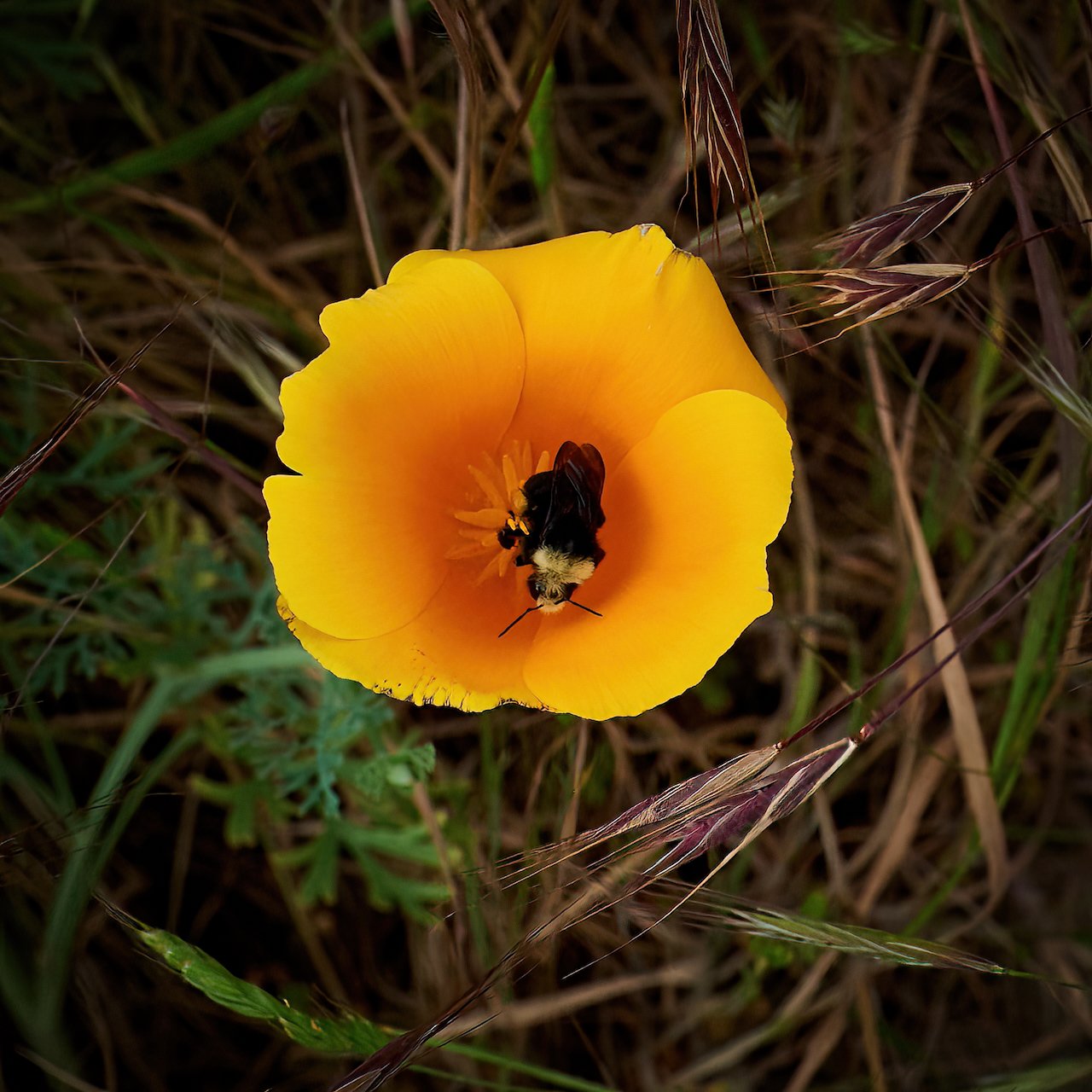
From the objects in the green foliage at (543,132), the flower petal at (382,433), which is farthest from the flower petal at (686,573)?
the green foliage at (543,132)

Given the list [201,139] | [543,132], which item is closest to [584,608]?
[543,132]

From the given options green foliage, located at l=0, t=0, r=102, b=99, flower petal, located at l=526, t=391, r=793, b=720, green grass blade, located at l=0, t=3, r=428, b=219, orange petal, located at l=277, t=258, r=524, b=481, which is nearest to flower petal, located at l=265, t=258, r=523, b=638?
orange petal, located at l=277, t=258, r=524, b=481

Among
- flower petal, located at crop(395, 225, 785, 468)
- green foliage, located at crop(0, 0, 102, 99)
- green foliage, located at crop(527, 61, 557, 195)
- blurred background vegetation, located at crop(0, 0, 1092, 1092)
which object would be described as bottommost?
blurred background vegetation, located at crop(0, 0, 1092, 1092)

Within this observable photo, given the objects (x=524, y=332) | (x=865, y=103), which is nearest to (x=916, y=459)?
(x=865, y=103)

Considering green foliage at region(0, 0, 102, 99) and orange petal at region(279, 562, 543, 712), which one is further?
green foliage at region(0, 0, 102, 99)

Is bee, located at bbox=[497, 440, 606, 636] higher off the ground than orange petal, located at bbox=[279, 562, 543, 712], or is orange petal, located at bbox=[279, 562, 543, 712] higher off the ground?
bee, located at bbox=[497, 440, 606, 636]

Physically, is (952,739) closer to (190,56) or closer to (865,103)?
(865,103)

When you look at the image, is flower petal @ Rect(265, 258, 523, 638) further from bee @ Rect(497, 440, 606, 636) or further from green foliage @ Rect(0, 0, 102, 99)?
green foliage @ Rect(0, 0, 102, 99)

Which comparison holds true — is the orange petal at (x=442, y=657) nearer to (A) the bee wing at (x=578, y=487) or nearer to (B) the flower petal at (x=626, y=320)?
(A) the bee wing at (x=578, y=487)
